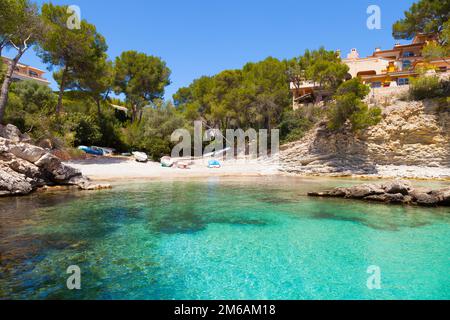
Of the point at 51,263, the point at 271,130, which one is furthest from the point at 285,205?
the point at 271,130

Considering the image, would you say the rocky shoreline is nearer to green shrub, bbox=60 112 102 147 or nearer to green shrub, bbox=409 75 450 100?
green shrub, bbox=409 75 450 100

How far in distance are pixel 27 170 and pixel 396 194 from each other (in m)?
19.6

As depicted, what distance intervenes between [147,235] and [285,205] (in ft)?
23.4

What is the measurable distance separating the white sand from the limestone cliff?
3.46 meters

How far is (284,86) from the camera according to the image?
1404 inches

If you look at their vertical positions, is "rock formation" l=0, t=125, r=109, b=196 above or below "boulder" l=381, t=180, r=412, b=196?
above

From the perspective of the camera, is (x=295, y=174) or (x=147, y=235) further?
(x=295, y=174)

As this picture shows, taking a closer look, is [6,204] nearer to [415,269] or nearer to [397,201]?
[415,269]

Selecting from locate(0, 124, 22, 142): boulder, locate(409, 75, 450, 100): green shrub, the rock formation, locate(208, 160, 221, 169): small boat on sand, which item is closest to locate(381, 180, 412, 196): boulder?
the rock formation

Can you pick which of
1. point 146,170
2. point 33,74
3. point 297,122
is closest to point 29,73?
point 33,74

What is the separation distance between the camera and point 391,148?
26.2 meters

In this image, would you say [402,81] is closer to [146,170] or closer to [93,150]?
[146,170]

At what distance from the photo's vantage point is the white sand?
22875mm
